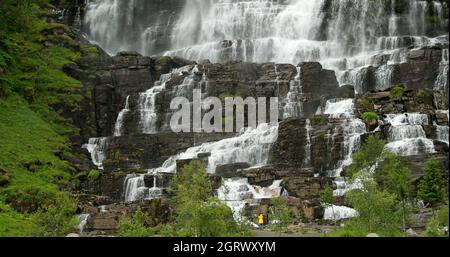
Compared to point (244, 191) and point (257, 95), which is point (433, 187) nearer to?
point (244, 191)

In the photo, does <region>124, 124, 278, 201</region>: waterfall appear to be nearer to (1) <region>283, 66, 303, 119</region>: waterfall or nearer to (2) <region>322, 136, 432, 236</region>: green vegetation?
(1) <region>283, 66, 303, 119</region>: waterfall

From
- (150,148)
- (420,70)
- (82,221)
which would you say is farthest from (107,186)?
(420,70)

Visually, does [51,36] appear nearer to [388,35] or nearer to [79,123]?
[79,123]

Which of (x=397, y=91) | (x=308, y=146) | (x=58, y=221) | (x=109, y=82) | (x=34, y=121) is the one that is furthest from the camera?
(x=109, y=82)

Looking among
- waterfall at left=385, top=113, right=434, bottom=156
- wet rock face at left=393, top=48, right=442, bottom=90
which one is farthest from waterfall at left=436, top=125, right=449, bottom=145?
wet rock face at left=393, top=48, right=442, bottom=90

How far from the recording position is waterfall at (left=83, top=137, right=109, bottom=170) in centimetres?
6749

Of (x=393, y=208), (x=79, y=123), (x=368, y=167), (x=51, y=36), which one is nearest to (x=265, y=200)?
(x=368, y=167)

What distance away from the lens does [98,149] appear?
226ft

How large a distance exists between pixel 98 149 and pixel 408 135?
113 ft

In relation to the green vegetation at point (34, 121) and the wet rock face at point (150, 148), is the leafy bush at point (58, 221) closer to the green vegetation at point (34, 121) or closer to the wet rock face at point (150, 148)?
the green vegetation at point (34, 121)

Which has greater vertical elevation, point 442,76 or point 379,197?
point 442,76

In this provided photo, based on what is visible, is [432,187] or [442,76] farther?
[442,76]

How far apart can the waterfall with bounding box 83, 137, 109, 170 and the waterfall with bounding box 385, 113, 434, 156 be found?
3119 cm
